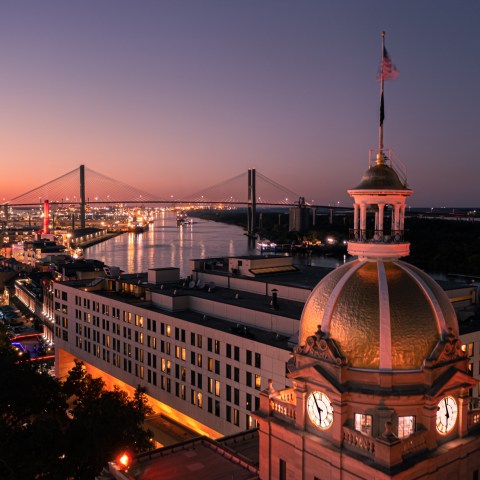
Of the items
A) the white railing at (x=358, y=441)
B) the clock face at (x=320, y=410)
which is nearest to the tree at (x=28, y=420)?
the clock face at (x=320, y=410)

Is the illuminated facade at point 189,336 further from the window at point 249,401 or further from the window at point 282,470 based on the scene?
the window at point 282,470

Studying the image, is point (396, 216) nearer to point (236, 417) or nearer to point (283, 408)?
point (283, 408)

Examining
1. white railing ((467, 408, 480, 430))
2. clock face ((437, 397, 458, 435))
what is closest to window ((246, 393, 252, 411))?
white railing ((467, 408, 480, 430))

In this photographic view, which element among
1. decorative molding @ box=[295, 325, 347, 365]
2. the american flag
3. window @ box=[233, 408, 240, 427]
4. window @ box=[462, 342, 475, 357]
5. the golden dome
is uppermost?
the american flag

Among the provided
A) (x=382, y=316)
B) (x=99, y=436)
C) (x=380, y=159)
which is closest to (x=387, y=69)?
(x=380, y=159)

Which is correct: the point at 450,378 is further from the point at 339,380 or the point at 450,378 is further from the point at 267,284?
the point at 267,284

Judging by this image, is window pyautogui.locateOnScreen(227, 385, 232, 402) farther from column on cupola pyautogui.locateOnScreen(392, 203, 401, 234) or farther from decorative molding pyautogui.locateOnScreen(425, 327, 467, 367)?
decorative molding pyautogui.locateOnScreen(425, 327, 467, 367)
